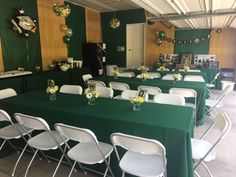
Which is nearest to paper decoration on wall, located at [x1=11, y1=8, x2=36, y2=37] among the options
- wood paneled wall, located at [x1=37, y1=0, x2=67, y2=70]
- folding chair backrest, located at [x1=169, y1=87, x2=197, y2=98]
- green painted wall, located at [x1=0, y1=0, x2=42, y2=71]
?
green painted wall, located at [x1=0, y1=0, x2=42, y2=71]

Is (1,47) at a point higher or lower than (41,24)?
lower

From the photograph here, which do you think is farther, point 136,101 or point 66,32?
point 66,32

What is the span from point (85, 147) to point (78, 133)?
1.25 ft

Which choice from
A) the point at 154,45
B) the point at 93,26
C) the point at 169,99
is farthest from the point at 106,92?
the point at 93,26

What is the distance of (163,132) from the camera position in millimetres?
1882

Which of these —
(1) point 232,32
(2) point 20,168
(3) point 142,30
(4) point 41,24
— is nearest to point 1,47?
(4) point 41,24

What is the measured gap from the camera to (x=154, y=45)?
8.20m

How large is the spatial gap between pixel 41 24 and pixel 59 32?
0.74 meters

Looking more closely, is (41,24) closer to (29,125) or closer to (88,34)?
(88,34)

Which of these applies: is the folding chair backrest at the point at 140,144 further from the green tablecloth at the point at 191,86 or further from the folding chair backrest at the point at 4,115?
the green tablecloth at the point at 191,86

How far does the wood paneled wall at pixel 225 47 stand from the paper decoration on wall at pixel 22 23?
639 cm

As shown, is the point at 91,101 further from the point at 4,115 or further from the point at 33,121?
the point at 4,115

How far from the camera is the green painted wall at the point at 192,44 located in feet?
25.4

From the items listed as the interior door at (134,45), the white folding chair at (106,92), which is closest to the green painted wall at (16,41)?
the white folding chair at (106,92)
